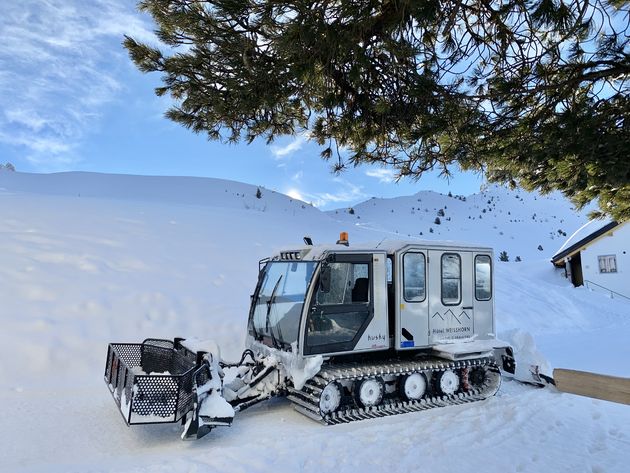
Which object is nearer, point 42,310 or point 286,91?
point 286,91

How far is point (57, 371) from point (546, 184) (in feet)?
27.5

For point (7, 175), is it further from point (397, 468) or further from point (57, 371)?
point (397, 468)

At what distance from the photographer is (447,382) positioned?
7.32 metres

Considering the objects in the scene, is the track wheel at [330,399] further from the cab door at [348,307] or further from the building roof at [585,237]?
the building roof at [585,237]

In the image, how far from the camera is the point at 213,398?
562 cm

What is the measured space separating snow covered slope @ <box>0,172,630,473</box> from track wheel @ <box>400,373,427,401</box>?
44 cm

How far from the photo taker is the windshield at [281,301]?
6.70 metres

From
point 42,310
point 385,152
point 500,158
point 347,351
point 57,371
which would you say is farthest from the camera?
point 42,310

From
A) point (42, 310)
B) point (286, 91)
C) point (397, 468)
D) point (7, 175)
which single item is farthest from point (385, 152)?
point (7, 175)

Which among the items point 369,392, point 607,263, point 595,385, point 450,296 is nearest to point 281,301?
point 369,392

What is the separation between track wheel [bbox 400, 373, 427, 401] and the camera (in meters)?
6.93

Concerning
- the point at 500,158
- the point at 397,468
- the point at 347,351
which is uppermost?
the point at 500,158

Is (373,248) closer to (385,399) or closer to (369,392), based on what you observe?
(369,392)

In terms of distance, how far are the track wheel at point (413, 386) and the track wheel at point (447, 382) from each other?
241 millimetres
